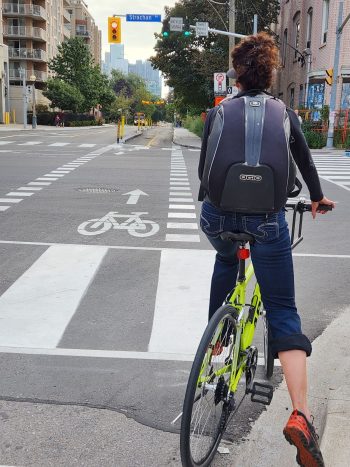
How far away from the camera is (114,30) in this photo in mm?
27312

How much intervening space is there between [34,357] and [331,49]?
98.0 feet

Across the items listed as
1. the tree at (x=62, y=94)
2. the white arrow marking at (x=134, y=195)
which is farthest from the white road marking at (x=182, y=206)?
the tree at (x=62, y=94)

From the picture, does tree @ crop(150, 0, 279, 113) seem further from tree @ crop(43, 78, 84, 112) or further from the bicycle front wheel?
the bicycle front wheel

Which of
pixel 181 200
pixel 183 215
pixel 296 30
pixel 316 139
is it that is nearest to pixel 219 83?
pixel 316 139

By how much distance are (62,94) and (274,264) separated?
6849cm

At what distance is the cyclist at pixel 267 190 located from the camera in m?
2.57

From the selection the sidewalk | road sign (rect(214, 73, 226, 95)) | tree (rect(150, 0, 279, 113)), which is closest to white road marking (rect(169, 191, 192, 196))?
the sidewalk

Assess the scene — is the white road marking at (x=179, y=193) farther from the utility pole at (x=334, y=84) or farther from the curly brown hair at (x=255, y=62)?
the utility pole at (x=334, y=84)

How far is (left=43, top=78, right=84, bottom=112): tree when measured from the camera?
67375 millimetres

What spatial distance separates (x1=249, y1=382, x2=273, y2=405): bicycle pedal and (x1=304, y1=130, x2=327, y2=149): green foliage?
2697cm

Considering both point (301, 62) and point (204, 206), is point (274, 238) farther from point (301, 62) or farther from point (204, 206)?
point (301, 62)

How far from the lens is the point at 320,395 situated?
3.39m

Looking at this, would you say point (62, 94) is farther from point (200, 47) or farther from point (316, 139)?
point (316, 139)

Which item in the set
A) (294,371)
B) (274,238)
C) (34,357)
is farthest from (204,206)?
(34,357)
